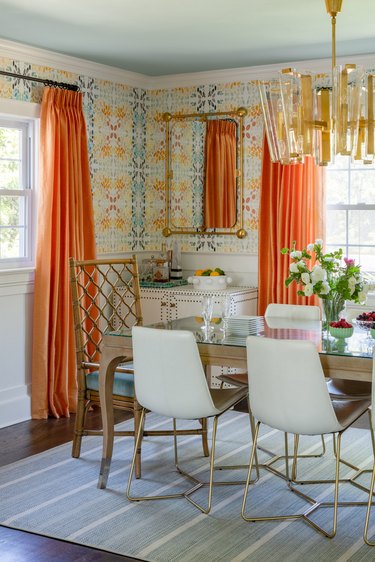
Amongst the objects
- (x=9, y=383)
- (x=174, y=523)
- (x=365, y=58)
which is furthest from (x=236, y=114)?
(x=174, y=523)

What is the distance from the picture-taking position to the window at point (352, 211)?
6.07 meters

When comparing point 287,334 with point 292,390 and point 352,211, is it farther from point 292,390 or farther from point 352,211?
point 352,211

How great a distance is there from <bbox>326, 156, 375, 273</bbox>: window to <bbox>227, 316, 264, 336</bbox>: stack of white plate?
72.0 inches

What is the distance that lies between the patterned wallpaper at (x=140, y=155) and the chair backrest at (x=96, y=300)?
342 millimetres

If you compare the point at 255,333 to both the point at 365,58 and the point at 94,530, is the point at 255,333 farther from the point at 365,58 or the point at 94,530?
the point at 365,58

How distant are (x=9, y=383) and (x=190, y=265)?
76.8 inches

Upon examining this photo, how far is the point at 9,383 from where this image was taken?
559cm

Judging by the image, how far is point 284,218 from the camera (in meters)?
6.19

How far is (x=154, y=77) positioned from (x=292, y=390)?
4018 millimetres

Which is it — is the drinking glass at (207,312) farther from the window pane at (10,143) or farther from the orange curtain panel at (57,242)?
the window pane at (10,143)

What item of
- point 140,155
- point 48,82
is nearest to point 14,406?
point 48,82

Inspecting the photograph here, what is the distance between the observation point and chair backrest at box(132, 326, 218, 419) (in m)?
3.70

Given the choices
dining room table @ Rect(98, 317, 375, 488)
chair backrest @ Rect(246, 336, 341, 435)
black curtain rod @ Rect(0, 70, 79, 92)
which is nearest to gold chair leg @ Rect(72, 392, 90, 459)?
dining room table @ Rect(98, 317, 375, 488)

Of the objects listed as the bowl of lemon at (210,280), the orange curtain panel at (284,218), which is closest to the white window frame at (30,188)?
the bowl of lemon at (210,280)
